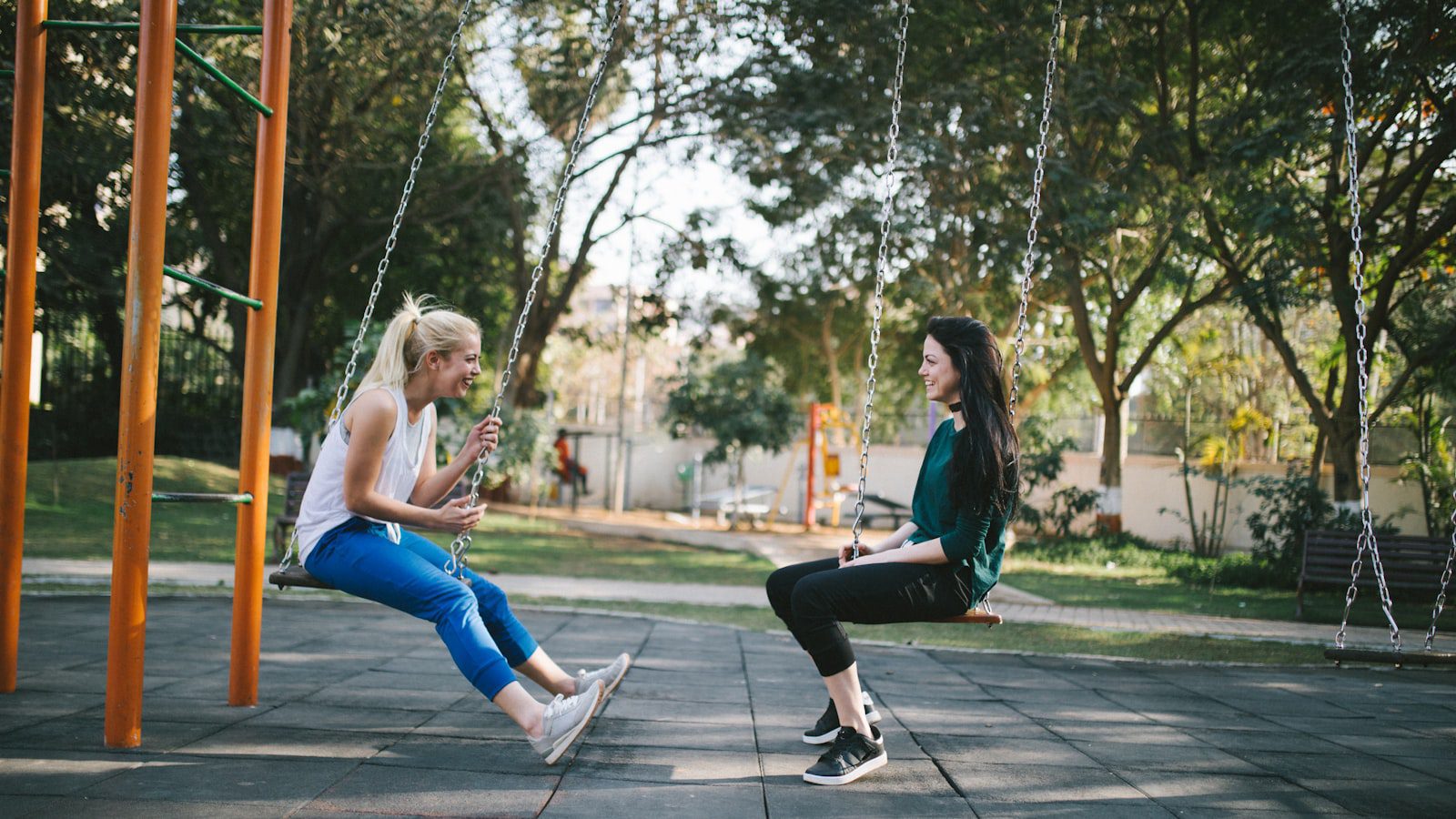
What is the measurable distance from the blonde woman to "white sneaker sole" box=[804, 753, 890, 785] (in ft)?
2.52

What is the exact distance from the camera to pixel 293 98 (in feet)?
47.6

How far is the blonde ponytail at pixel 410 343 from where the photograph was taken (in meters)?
3.65

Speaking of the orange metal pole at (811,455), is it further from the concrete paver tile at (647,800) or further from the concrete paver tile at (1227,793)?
the concrete paver tile at (647,800)

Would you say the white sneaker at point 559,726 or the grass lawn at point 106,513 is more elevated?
the white sneaker at point 559,726

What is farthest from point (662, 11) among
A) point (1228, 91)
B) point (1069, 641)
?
point (1069, 641)

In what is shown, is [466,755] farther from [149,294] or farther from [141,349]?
[149,294]

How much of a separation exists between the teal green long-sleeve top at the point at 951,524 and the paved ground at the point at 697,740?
2.34 feet

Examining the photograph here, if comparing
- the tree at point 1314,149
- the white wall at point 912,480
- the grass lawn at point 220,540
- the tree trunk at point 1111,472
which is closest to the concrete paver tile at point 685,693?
the grass lawn at point 220,540

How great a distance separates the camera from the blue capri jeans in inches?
138

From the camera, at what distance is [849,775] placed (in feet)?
11.6

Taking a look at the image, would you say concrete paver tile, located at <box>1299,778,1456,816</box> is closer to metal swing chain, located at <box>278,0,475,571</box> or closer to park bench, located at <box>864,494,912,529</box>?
metal swing chain, located at <box>278,0,475,571</box>

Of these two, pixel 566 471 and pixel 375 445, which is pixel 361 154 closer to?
pixel 566 471

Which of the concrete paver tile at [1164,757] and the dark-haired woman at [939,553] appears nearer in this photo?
the dark-haired woman at [939,553]

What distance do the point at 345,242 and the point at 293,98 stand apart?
20.4 ft
